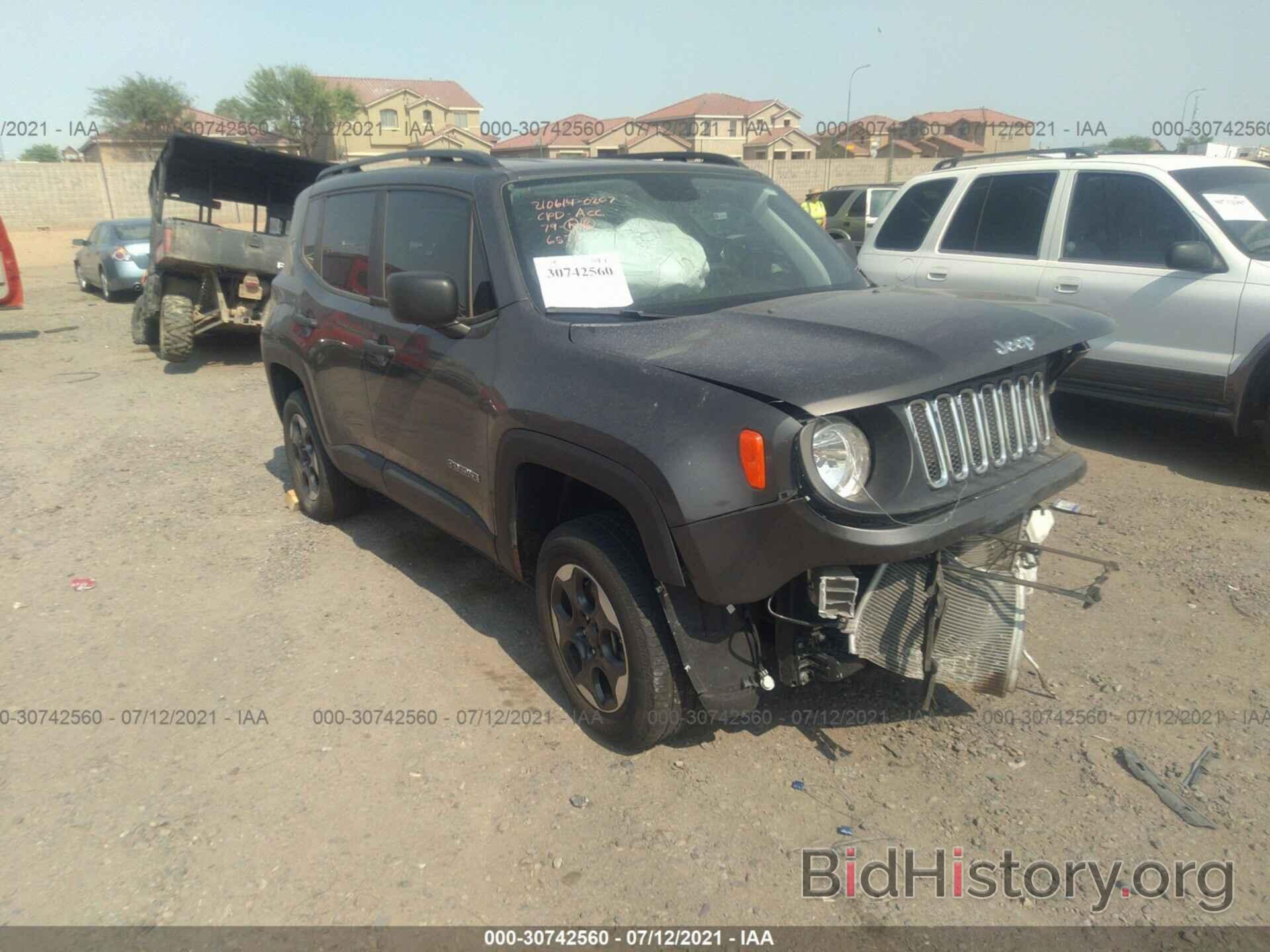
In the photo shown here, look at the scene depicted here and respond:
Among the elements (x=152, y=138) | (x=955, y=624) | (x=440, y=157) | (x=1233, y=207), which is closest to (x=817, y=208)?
(x=1233, y=207)

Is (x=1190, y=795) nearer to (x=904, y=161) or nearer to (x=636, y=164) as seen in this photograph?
(x=636, y=164)

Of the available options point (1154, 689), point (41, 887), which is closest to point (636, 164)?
point (1154, 689)

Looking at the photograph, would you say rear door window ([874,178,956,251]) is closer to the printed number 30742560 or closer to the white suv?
the white suv

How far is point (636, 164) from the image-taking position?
3896mm

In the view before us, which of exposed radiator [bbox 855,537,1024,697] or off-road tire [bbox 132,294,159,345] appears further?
off-road tire [bbox 132,294,159,345]

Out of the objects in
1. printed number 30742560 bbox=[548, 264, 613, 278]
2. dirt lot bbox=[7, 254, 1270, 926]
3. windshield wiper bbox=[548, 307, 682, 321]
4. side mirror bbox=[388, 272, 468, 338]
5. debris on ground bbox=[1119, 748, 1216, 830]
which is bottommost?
dirt lot bbox=[7, 254, 1270, 926]

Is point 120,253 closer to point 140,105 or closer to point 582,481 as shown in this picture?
point 582,481

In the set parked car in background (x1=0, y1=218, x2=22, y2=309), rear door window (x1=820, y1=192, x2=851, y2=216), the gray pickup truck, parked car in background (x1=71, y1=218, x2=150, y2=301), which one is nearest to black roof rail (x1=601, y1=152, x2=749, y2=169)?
the gray pickup truck

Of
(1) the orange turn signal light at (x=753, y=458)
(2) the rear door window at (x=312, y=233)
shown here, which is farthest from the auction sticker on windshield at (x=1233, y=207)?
(2) the rear door window at (x=312, y=233)

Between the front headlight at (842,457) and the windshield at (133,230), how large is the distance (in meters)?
16.2

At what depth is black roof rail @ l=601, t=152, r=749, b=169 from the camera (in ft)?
14.0

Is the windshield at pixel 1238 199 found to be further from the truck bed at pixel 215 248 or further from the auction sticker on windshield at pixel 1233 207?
the truck bed at pixel 215 248

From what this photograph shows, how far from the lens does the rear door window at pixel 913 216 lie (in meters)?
7.25

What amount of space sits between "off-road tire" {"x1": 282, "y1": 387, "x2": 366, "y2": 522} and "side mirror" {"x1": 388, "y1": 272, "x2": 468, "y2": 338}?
207cm
